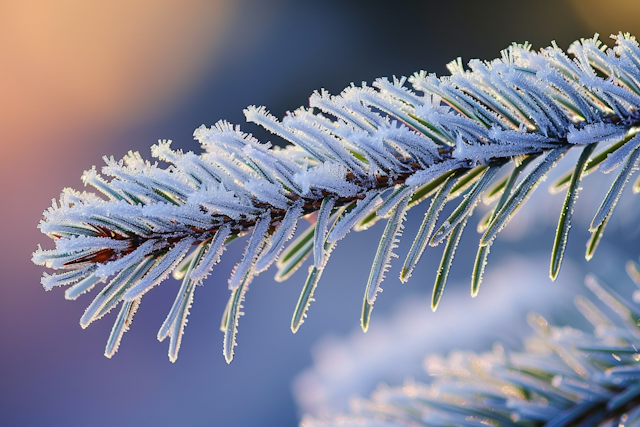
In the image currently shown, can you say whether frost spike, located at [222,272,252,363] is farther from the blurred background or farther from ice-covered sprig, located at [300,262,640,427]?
the blurred background

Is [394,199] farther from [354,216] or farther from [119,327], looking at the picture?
[119,327]

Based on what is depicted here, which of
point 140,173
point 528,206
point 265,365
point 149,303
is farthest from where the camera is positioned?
point 149,303

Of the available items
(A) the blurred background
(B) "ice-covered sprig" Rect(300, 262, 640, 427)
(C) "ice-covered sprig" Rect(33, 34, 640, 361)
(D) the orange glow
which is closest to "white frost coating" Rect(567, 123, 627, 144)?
(C) "ice-covered sprig" Rect(33, 34, 640, 361)

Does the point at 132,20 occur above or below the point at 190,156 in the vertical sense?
above

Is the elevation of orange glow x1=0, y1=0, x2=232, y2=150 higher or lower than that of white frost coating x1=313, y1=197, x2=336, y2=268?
higher

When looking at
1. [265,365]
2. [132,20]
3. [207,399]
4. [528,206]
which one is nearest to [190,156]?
[528,206]

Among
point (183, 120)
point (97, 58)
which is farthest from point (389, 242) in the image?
point (97, 58)

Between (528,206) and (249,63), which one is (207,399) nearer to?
(249,63)
